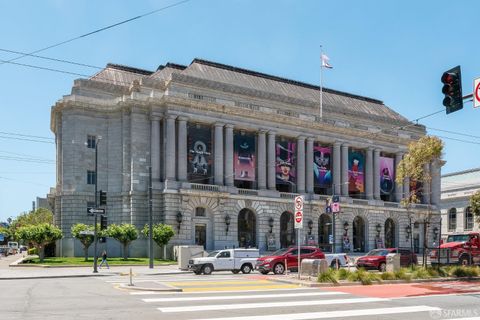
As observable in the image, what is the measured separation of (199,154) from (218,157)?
227 cm

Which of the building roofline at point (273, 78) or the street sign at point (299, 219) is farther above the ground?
the building roofline at point (273, 78)

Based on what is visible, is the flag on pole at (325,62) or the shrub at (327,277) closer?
the shrub at (327,277)

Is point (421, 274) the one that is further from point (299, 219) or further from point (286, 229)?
point (286, 229)

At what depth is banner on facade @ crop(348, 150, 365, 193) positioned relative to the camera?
7330 centimetres

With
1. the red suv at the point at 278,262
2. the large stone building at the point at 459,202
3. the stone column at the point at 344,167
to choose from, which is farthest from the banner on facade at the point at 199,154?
the large stone building at the point at 459,202

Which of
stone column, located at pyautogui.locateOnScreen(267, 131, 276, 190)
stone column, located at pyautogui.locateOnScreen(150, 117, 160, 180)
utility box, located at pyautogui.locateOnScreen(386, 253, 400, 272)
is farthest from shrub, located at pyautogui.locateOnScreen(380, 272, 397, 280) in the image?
stone column, located at pyautogui.locateOnScreen(267, 131, 276, 190)

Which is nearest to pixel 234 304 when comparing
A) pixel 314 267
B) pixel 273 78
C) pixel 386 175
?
pixel 314 267

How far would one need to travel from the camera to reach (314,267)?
82.3ft

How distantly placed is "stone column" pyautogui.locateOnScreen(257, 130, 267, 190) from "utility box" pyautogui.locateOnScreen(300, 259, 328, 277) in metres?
39.2

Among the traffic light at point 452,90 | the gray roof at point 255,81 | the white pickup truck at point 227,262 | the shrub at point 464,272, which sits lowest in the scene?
the white pickup truck at point 227,262

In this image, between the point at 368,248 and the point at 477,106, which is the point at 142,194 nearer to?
the point at 368,248

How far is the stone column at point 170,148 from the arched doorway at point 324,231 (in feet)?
74.4

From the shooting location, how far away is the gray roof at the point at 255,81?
217 feet

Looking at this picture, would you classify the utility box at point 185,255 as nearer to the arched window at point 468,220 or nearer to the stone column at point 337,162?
the stone column at point 337,162
